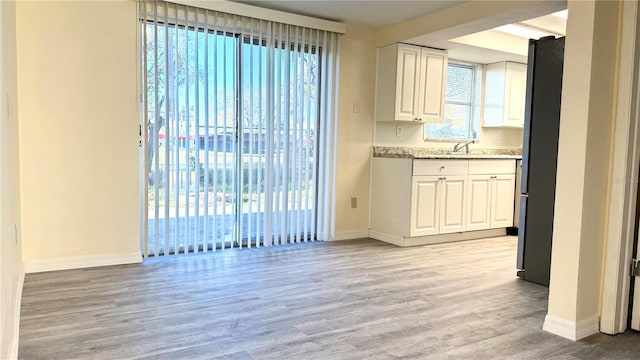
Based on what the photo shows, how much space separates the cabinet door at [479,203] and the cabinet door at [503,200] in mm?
80

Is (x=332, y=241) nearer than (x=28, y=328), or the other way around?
(x=28, y=328)

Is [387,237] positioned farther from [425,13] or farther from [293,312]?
[293,312]

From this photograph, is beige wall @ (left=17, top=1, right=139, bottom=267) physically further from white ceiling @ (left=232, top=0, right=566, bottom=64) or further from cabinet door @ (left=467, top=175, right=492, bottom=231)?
cabinet door @ (left=467, top=175, right=492, bottom=231)

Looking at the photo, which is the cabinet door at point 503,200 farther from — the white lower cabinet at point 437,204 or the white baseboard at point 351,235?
the white baseboard at point 351,235

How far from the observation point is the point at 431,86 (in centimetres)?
507

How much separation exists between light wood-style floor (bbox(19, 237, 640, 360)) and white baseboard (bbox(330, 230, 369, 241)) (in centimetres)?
83

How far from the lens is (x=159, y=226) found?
398cm

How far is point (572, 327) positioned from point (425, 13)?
2989 mm

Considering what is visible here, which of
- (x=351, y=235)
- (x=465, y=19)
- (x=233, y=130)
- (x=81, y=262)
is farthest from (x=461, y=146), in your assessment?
(x=81, y=262)

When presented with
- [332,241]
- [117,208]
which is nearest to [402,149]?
[332,241]

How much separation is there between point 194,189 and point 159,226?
425 millimetres

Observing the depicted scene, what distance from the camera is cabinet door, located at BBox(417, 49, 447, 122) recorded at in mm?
4991

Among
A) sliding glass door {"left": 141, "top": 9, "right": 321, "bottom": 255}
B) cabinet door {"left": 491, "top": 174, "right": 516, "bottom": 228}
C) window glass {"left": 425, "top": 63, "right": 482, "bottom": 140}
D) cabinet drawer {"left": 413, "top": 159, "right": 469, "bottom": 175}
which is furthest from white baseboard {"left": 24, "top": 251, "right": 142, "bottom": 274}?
cabinet door {"left": 491, "top": 174, "right": 516, "bottom": 228}

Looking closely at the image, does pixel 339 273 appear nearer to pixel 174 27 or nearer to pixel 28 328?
pixel 28 328
